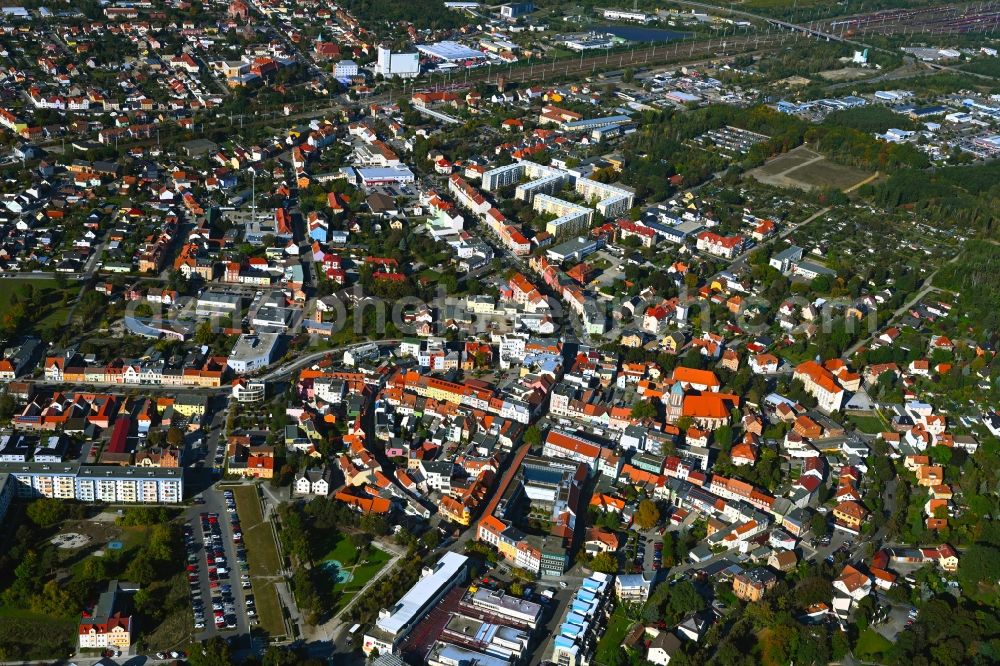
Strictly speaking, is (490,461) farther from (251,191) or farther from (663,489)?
(251,191)

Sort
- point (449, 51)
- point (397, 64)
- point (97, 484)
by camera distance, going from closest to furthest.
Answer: point (97, 484) < point (397, 64) < point (449, 51)

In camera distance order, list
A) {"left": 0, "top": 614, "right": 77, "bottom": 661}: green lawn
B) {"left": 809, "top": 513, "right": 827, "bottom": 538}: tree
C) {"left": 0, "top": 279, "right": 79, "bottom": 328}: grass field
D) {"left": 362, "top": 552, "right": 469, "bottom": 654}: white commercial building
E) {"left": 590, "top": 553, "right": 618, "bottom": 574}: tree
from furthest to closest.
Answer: {"left": 0, "top": 279, "right": 79, "bottom": 328}: grass field
{"left": 809, "top": 513, "right": 827, "bottom": 538}: tree
{"left": 590, "top": 553, "right": 618, "bottom": 574}: tree
{"left": 362, "top": 552, "right": 469, "bottom": 654}: white commercial building
{"left": 0, "top": 614, "right": 77, "bottom": 661}: green lawn

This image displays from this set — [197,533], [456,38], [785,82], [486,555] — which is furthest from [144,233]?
[785,82]

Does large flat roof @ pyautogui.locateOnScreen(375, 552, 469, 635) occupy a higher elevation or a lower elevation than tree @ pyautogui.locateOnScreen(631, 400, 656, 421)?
lower

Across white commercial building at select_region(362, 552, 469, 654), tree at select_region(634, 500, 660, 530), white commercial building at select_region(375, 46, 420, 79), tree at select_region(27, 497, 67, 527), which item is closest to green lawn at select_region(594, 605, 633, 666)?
tree at select_region(634, 500, 660, 530)

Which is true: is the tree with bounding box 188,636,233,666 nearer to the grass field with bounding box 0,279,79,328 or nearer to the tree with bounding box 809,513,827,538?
the tree with bounding box 809,513,827,538

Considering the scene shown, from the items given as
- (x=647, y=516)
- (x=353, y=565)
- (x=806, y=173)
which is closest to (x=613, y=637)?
(x=647, y=516)

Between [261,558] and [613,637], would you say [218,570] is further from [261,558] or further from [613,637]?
[613,637]
